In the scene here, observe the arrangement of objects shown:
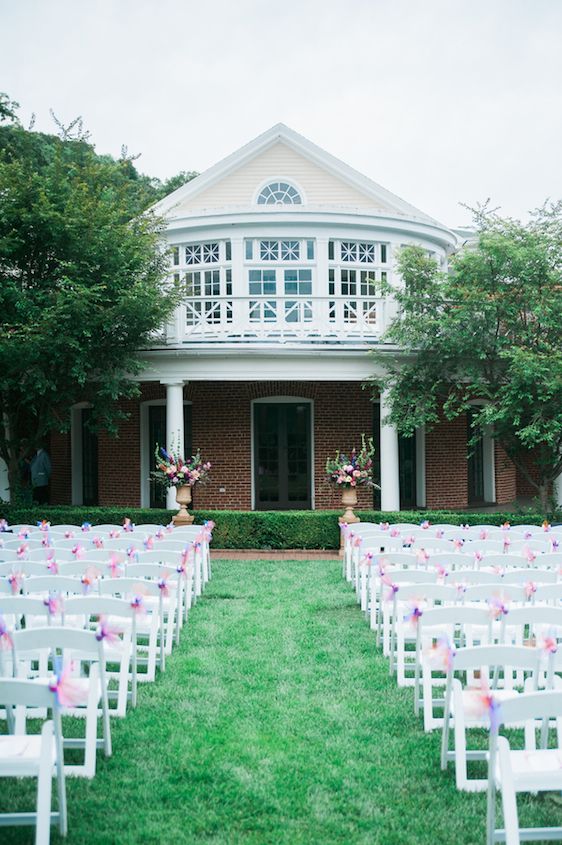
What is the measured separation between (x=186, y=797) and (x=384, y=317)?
14605 millimetres

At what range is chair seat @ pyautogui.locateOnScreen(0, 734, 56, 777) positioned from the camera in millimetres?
4027

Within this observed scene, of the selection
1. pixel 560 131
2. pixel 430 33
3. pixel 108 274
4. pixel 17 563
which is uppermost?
pixel 560 131

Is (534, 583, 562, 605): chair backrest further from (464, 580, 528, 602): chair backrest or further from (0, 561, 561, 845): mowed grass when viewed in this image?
(0, 561, 561, 845): mowed grass

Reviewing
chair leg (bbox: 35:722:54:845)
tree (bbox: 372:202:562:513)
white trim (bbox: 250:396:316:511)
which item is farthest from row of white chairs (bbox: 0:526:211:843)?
white trim (bbox: 250:396:316:511)

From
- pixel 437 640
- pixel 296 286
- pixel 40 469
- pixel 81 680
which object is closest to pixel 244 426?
pixel 296 286

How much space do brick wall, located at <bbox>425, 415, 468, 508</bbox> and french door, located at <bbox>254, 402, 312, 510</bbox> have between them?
128 inches

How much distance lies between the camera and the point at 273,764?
5.17 meters

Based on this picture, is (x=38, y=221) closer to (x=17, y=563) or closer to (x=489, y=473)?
(x=17, y=563)

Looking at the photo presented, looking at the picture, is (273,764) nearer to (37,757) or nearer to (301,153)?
(37,757)

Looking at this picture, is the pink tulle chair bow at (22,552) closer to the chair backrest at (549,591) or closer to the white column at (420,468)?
the chair backrest at (549,591)

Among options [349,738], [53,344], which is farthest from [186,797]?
[53,344]

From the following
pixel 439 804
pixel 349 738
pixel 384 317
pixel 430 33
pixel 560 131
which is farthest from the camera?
pixel 560 131

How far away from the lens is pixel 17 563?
316 inches

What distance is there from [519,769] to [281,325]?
14324 mm
